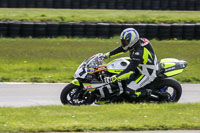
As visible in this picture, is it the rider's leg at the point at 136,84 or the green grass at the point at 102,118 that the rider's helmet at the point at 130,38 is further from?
the green grass at the point at 102,118

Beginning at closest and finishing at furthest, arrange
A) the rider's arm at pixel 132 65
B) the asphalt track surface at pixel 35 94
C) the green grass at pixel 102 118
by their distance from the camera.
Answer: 1. the green grass at pixel 102 118
2. the rider's arm at pixel 132 65
3. the asphalt track surface at pixel 35 94

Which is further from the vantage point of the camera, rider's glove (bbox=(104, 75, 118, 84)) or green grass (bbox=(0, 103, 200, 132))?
rider's glove (bbox=(104, 75, 118, 84))

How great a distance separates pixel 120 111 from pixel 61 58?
7013 millimetres

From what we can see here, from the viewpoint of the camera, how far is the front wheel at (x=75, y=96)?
324 inches

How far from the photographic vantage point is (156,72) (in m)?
8.37

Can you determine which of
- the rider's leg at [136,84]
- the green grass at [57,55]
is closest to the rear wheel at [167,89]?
the rider's leg at [136,84]

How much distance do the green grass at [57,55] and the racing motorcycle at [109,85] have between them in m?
3.03

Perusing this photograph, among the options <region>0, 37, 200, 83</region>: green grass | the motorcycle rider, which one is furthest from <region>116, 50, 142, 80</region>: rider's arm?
<region>0, 37, 200, 83</region>: green grass

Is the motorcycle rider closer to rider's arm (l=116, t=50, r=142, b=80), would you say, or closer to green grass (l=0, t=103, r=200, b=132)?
rider's arm (l=116, t=50, r=142, b=80)

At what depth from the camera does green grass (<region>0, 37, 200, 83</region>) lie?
Answer: 38.8ft

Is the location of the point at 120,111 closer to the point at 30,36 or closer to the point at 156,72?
the point at 156,72

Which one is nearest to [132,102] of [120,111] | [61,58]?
[120,111]

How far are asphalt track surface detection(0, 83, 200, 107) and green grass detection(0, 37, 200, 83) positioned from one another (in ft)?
2.17

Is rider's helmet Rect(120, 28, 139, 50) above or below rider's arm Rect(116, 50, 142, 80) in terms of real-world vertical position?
above
